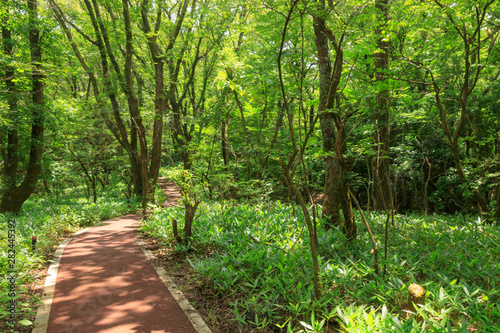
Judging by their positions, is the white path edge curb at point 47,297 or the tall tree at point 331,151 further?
the tall tree at point 331,151

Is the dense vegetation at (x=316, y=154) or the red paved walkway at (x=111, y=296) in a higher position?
the dense vegetation at (x=316, y=154)

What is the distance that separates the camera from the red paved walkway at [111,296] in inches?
123

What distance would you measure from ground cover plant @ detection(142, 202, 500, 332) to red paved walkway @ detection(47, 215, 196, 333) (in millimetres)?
710

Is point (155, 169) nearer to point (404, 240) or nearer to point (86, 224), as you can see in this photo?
point (86, 224)

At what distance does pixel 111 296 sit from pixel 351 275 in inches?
132

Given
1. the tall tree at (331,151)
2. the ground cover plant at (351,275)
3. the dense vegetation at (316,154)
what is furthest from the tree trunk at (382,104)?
the ground cover plant at (351,275)

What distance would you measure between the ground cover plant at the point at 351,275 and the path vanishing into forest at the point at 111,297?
64cm

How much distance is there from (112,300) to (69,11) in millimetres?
10535

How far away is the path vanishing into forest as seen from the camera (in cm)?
311

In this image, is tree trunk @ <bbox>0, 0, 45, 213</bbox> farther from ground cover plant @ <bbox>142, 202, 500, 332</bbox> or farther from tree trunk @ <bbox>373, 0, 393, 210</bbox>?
tree trunk @ <bbox>373, 0, 393, 210</bbox>

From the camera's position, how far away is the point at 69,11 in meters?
9.55

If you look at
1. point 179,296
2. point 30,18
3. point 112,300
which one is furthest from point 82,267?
point 30,18

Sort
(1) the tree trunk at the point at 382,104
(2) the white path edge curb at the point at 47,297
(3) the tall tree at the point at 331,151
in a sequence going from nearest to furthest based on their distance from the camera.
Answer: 1. (2) the white path edge curb at the point at 47,297
2. (1) the tree trunk at the point at 382,104
3. (3) the tall tree at the point at 331,151

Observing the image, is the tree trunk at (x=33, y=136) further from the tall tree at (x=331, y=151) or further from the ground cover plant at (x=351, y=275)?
the tall tree at (x=331, y=151)
